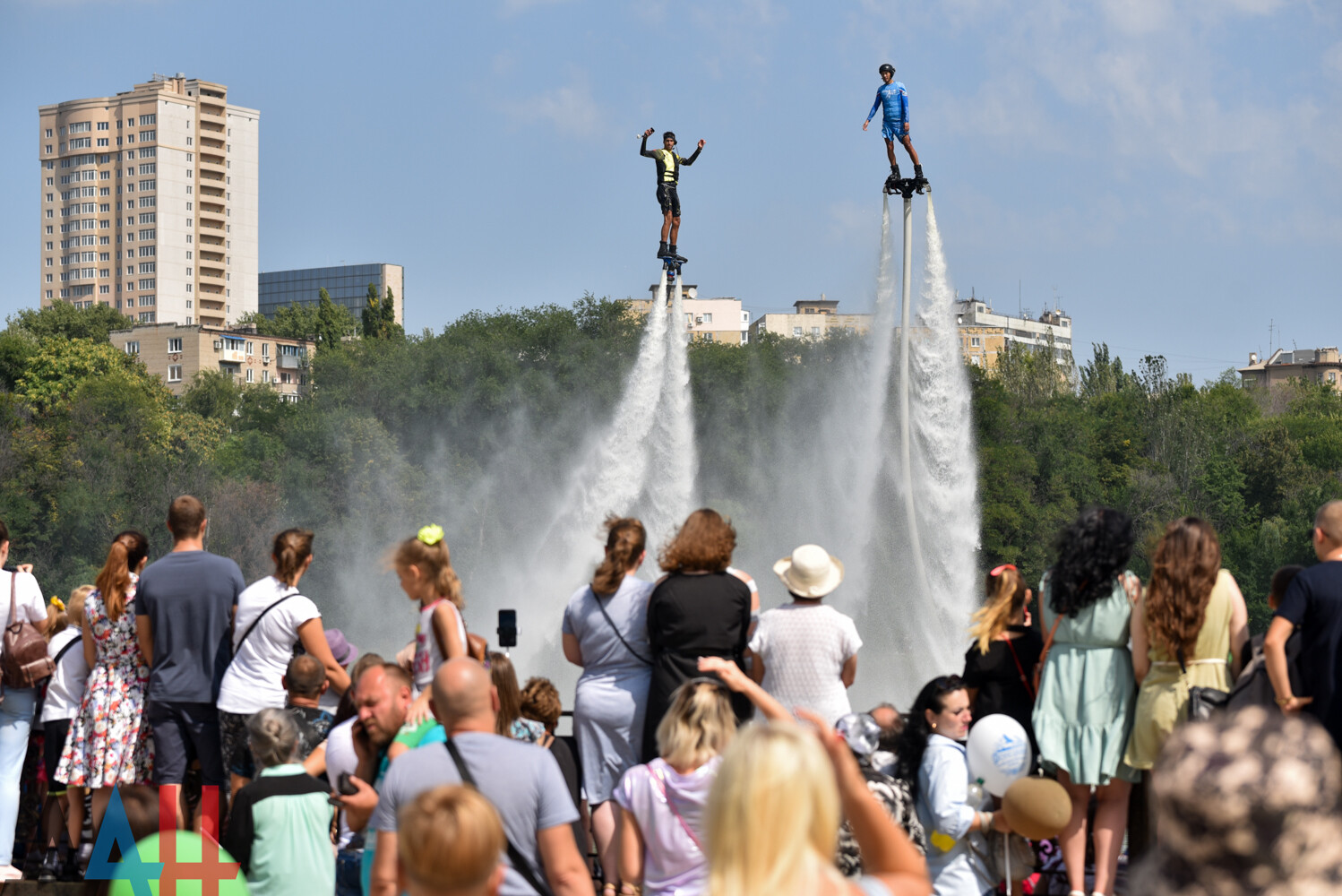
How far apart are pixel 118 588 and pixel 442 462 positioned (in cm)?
5442

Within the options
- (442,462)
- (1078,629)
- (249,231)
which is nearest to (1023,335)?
(249,231)

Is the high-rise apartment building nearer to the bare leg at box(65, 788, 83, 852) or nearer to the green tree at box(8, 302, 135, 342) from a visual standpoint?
the green tree at box(8, 302, 135, 342)

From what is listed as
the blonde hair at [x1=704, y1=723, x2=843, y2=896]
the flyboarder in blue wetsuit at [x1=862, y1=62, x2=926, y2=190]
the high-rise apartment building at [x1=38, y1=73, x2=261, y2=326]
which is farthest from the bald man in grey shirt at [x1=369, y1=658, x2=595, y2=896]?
the high-rise apartment building at [x1=38, y1=73, x2=261, y2=326]

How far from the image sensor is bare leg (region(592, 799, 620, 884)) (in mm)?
5746

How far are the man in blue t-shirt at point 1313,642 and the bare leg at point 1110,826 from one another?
83cm

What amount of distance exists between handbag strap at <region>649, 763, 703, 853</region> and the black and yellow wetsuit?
20760mm

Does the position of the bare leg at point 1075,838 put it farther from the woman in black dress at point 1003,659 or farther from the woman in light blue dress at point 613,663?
the woman in light blue dress at point 613,663

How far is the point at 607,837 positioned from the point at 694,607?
1.13 metres

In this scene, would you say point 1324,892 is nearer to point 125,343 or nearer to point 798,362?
point 798,362

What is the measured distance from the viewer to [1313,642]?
17.3 feet

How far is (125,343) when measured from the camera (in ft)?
341

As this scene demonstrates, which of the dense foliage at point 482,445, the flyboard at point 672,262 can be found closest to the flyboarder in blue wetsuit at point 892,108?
the flyboard at point 672,262

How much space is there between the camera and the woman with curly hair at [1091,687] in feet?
18.7

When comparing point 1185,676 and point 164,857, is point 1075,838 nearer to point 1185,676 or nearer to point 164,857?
point 1185,676
